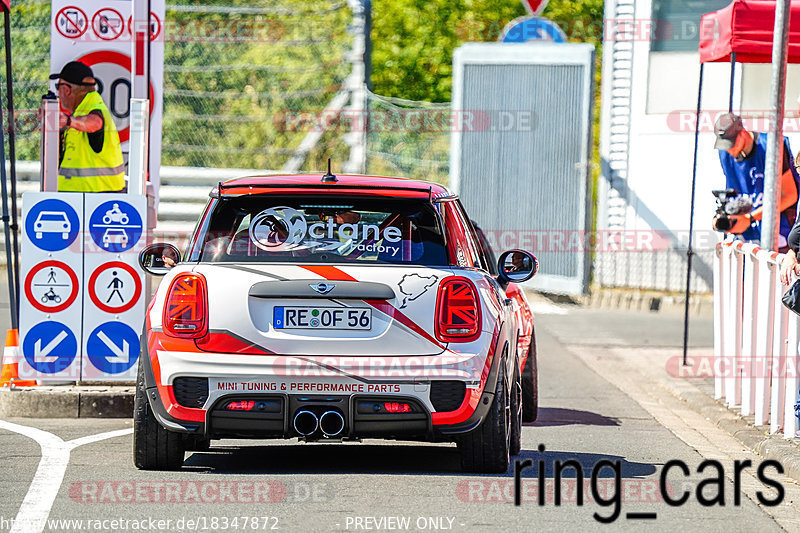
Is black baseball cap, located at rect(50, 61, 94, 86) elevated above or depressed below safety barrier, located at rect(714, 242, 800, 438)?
above

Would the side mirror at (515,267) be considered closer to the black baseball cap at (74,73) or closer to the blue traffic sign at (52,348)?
the blue traffic sign at (52,348)

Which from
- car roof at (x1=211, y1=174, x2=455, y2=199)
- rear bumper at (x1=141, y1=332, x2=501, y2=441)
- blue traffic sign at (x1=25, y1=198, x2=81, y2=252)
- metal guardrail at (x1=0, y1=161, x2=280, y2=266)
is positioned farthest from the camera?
metal guardrail at (x1=0, y1=161, x2=280, y2=266)

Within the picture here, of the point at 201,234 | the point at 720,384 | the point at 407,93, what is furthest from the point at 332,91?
the point at 201,234

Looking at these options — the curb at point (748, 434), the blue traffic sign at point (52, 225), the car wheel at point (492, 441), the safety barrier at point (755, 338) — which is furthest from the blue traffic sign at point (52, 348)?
the safety barrier at point (755, 338)

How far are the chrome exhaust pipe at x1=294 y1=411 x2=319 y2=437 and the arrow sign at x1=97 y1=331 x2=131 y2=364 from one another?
10.4 feet

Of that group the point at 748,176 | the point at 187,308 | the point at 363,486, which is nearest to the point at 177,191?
the point at 748,176

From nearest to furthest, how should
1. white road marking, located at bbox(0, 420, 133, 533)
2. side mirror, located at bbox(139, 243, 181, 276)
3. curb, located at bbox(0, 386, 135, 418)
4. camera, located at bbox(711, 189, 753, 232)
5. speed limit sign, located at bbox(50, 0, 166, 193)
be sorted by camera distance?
white road marking, located at bbox(0, 420, 133, 533), side mirror, located at bbox(139, 243, 181, 276), curb, located at bbox(0, 386, 135, 418), speed limit sign, located at bbox(50, 0, 166, 193), camera, located at bbox(711, 189, 753, 232)

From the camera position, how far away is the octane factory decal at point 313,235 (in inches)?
319

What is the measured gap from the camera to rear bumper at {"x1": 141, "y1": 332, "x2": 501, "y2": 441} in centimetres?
777

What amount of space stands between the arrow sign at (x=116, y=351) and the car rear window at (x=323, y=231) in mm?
2693

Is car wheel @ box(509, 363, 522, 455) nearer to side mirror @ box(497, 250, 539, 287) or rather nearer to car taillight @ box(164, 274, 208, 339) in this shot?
side mirror @ box(497, 250, 539, 287)

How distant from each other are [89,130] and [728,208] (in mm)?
4722

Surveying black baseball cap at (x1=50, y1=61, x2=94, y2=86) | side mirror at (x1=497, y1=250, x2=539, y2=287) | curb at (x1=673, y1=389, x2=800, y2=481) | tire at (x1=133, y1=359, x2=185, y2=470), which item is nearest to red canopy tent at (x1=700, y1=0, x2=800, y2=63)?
curb at (x1=673, y1=389, x2=800, y2=481)

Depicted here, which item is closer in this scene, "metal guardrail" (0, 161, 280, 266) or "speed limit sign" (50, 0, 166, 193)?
"speed limit sign" (50, 0, 166, 193)
